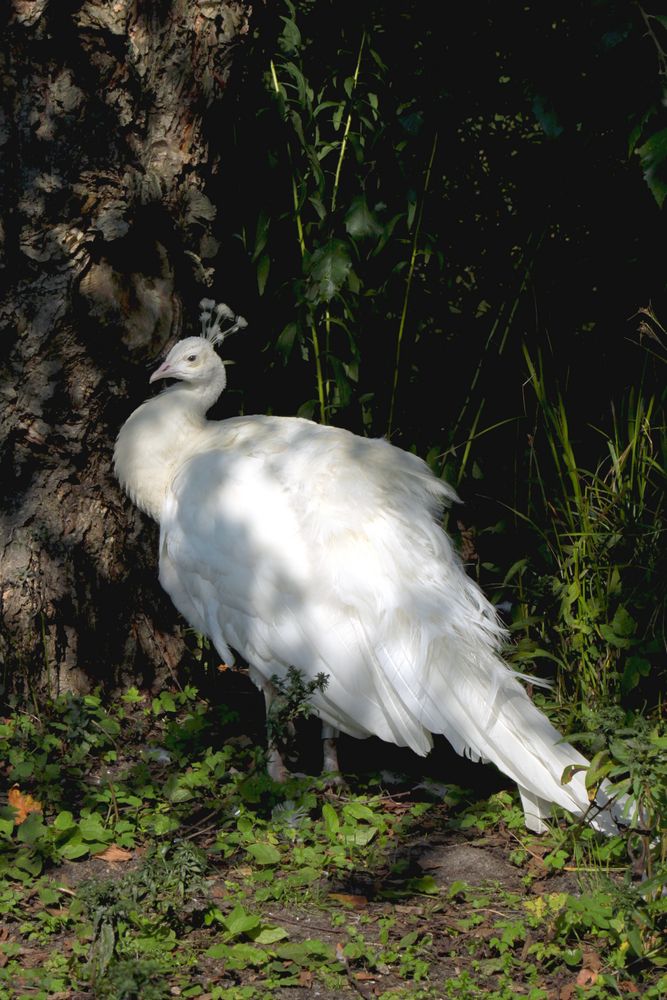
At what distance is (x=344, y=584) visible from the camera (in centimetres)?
383

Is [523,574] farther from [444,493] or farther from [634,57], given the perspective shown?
[634,57]

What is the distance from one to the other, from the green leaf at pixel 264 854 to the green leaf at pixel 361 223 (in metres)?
2.29

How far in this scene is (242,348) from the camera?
506 cm

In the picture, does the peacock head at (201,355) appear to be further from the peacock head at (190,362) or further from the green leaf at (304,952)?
the green leaf at (304,952)

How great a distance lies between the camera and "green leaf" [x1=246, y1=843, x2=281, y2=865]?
11.5 feet

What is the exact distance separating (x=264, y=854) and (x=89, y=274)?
2.04 metres

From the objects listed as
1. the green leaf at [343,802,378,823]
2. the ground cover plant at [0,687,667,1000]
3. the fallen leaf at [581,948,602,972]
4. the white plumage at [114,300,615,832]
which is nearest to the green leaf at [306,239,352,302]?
the white plumage at [114,300,615,832]

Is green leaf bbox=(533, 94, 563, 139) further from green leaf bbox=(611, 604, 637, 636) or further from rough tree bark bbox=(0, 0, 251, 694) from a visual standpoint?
green leaf bbox=(611, 604, 637, 636)

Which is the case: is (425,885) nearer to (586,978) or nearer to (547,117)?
(586,978)

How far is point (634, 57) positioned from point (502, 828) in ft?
7.67

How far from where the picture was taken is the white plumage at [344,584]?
368 centimetres

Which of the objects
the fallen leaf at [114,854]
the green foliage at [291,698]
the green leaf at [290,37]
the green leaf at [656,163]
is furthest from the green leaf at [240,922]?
the green leaf at [290,37]

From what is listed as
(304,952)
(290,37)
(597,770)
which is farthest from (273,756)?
(290,37)

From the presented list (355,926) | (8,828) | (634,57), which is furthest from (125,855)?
(634,57)
